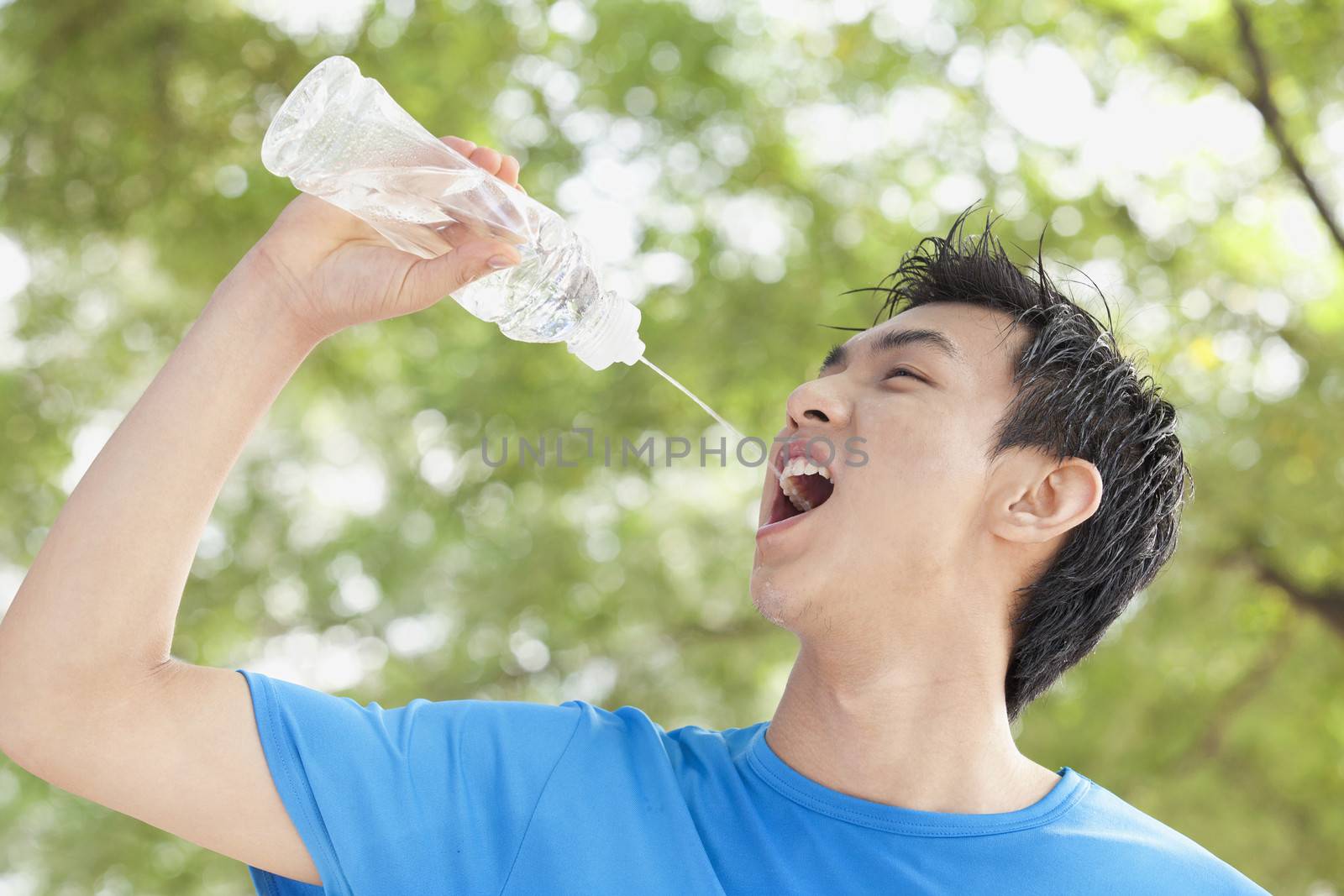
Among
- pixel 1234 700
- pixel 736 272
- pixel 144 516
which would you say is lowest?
pixel 1234 700

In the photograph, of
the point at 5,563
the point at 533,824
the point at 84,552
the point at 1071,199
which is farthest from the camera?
the point at 5,563

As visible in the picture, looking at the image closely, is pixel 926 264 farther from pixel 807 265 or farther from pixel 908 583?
pixel 807 265

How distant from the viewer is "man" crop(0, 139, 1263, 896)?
4.52 ft

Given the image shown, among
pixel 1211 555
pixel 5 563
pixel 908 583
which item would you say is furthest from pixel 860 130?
pixel 5 563

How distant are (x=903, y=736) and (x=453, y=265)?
36.2 inches

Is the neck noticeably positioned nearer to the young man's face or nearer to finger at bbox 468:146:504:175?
the young man's face

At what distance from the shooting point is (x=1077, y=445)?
195cm

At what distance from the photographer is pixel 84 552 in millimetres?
1354

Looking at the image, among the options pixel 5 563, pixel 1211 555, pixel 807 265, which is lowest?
pixel 5 563

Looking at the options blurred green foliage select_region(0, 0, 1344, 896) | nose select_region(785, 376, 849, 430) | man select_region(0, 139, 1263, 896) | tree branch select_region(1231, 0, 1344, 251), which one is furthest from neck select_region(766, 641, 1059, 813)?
tree branch select_region(1231, 0, 1344, 251)

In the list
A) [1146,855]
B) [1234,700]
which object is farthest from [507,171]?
[1234,700]

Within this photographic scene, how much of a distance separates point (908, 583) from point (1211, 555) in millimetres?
3374

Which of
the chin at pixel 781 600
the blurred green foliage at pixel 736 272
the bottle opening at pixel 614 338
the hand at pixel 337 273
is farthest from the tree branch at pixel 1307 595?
the hand at pixel 337 273

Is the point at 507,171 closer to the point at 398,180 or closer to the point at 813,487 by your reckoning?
the point at 398,180
